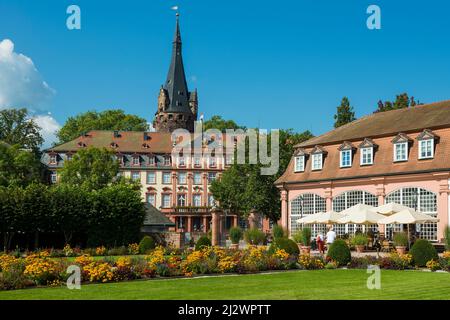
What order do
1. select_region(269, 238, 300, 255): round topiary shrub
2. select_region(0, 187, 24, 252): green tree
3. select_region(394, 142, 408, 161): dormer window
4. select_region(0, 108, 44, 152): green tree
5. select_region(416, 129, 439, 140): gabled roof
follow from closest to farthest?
select_region(269, 238, 300, 255): round topiary shrub, select_region(416, 129, 439, 140): gabled roof, select_region(0, 187, 24, 252): green tree, select_region(394, 142, 408, 161): dormer window, select_region(0, 108, 44, 152): green tree

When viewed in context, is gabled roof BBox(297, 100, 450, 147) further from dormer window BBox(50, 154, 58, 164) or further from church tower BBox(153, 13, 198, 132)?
church tower BBox(153, 13, 198, 132)

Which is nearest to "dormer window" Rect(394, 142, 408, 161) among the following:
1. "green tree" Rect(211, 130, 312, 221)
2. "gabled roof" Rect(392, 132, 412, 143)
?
"gabled roof" Rect(392, 132, 412, 143)

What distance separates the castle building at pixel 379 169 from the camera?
36844mm

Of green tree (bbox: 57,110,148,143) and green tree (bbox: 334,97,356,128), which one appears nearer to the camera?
green tree (bbox: 334,97,356,128)

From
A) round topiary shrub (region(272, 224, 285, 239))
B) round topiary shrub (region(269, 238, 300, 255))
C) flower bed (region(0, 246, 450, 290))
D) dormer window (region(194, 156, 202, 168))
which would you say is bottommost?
flower bed (region(0, 246, 450, 290))

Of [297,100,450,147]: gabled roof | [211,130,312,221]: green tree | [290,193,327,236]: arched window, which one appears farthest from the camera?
[211,130,312,221]: green tree

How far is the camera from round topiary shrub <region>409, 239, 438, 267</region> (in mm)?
25641

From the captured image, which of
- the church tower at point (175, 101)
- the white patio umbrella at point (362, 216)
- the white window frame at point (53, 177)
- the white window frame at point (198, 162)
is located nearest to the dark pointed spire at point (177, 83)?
the church tower at point (175, 101)

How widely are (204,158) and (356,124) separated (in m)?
43.1

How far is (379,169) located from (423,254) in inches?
581

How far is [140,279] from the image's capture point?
20.5 m

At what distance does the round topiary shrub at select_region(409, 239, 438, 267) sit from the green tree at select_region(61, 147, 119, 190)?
140 ft

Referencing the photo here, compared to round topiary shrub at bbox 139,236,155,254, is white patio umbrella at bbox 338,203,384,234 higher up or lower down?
higher up
